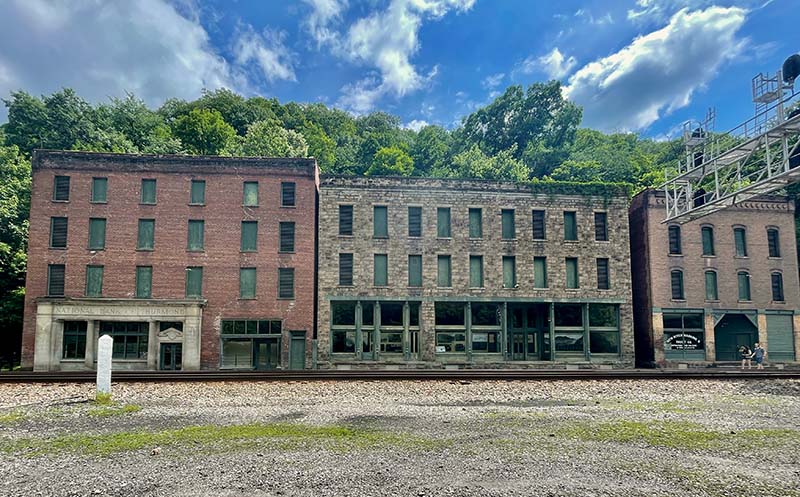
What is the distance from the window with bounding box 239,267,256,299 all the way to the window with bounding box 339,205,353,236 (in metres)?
5.56

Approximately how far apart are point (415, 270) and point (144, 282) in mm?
15178

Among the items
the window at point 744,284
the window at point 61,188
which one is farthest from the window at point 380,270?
the window at point 744,284

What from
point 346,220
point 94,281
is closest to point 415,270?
point 346,220

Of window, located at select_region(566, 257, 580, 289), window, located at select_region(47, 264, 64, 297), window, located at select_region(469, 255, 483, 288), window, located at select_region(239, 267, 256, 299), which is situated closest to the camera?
window, located at select_region(47, 264, 64, 297)

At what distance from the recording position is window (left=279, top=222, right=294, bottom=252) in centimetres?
2970

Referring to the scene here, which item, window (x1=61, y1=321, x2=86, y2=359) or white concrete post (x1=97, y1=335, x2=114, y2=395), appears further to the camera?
window (x1=61, y1=321, x2=86, y2=359)

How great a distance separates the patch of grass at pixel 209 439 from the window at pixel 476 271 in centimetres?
Answer: 2009

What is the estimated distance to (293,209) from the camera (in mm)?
29891

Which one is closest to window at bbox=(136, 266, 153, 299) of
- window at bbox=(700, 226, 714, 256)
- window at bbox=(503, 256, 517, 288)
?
window at bbox=(503, 256, 517, 288)

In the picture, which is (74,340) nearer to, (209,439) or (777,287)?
(209,439)

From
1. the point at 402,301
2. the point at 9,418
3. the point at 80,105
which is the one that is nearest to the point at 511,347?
the point at 402,301

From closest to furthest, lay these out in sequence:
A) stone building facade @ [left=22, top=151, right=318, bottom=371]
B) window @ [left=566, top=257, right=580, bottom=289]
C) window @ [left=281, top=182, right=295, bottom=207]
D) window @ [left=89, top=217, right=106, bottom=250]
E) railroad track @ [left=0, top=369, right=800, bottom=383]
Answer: railroad track @ [left=0, top=369, right=800, bottom=383] → stone building facade @ [left=22, top=151, right=318, bottom=371] → window @ [left=89, top=217, right=106, bottom=250] → window @ [left=281, top=182, right=295, bottom=207] → window @ [left=566, top=257, right=580, bottom=289]

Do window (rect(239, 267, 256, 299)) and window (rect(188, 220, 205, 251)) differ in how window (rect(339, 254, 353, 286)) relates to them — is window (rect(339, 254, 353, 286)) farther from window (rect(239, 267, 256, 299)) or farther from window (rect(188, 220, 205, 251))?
window (rect(188, 220, 205, 251))

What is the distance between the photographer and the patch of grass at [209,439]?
32.6 feet
